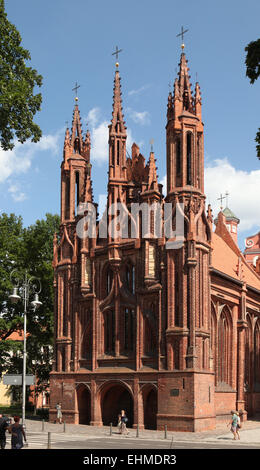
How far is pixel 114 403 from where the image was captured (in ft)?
136

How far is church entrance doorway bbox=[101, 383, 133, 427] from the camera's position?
40.7 m

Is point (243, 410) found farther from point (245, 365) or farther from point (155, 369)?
point (155, 369)

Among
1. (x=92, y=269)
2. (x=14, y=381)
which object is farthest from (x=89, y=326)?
(x=14, y=381)

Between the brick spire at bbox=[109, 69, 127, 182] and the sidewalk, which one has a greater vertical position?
the brick spire at bbox=[109, 69, 127, 182]

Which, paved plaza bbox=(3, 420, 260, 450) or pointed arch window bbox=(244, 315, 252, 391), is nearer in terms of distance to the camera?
paved plaza bbox=(3, 420, 260, 450)

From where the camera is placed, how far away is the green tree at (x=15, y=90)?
73.3 ft

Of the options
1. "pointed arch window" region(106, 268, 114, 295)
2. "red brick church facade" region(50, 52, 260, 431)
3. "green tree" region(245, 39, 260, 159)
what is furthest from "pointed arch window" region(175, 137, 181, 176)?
"green tree" region(245, 39, 260, 159)

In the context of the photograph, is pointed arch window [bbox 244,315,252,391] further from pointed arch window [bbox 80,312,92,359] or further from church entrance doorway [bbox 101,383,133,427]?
pointed arch window [bbox 80,312,92,359]

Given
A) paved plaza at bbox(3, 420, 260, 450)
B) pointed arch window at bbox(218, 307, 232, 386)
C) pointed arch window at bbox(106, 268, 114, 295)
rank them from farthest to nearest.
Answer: pointed arch window at bbox(218, 307, 232, 386)
pointed arch window at bbox(106, 268, 114, 295)
paved plaza at bbox(3, 420, 260, 450)

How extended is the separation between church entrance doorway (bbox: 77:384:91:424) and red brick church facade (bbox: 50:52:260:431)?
2.6 inches

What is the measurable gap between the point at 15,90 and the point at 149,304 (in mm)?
19295

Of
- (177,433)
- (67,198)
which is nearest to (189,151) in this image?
(67,198)

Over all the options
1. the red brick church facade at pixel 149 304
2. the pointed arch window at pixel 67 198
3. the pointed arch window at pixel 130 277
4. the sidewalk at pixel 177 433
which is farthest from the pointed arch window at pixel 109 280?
the sidewalk at pixel 177 433

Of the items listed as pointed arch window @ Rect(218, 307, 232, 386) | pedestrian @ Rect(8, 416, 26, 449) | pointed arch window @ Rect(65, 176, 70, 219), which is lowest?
pedestrian @ Rect(8, 416, 26, 449)
